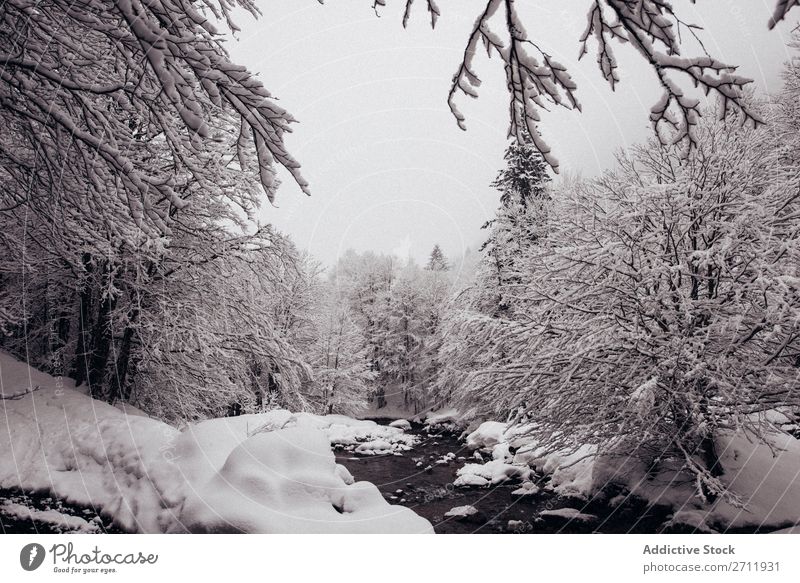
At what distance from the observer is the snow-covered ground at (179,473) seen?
11.9ft

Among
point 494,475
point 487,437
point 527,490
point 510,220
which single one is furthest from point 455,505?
point 510,220

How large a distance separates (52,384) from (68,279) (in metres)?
2.30

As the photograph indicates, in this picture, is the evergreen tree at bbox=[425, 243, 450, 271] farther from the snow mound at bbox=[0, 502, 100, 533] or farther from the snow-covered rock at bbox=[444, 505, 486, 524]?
the snow mound at bbox=[0, 502, 100, 533]

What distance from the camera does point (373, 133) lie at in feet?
25.5

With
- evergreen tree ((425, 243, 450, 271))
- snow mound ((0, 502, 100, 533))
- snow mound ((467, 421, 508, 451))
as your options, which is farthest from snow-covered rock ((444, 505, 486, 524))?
evergreen tree ((425, 243, 450, 271))

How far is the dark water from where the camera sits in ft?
19.3

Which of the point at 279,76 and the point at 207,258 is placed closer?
the point at 279,76
